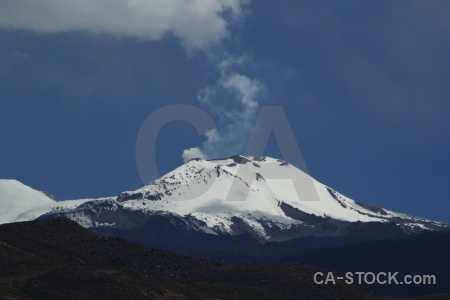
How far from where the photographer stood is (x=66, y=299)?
188 metres

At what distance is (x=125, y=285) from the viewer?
651 feet

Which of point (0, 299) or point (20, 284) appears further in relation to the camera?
point (20, 284)

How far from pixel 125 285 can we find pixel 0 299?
29.2m

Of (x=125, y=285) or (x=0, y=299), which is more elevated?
(x=125, y=285)

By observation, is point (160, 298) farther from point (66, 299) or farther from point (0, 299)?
point (0, 299)

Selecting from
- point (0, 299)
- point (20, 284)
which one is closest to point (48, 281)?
point (20, 284)

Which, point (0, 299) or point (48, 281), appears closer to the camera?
point (0, 299)

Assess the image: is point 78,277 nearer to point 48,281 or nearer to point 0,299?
point 48,281

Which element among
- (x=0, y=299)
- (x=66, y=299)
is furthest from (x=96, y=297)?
(x=0, y=299)

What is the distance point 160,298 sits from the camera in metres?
199

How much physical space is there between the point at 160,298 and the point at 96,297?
14.1 meters

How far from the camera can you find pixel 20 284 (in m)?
193

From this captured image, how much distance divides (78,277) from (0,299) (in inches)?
900

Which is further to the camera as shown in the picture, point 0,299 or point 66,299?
point 66,299
